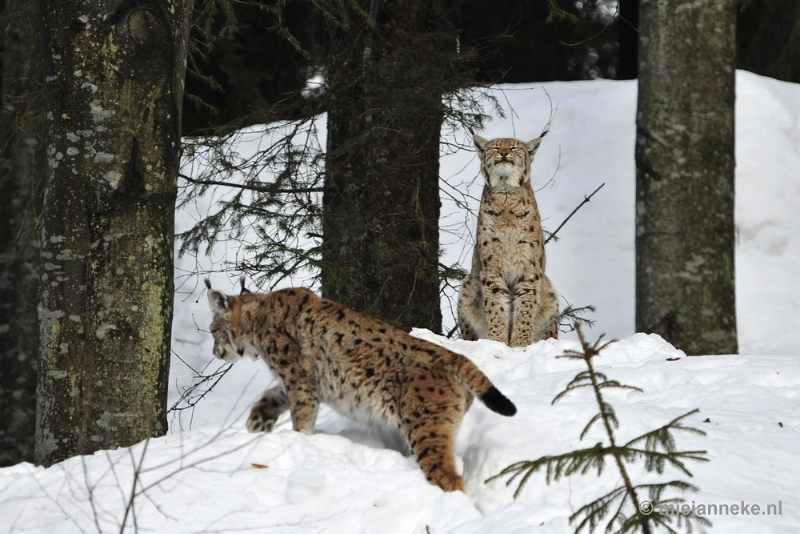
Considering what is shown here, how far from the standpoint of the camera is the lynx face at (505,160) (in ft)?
27.0

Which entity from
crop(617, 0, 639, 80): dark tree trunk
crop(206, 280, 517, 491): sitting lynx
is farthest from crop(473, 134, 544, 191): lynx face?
crop(617, 0, 639, 80): dark tree trunk

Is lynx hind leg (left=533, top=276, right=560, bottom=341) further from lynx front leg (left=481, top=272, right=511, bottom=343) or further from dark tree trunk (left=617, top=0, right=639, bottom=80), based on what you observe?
dark tree trunk (left=617, top=0, right=639, bottom=80)

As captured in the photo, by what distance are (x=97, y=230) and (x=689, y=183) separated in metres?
5.49

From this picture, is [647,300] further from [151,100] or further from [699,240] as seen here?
[151,100]

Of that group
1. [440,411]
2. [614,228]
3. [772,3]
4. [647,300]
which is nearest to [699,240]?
[647,300]

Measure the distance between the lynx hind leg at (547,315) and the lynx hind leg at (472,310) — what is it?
0.49 m

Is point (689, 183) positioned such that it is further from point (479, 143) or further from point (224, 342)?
point (224, 342)

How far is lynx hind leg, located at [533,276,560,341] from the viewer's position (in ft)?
28.0

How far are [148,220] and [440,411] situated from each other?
1.97 meters

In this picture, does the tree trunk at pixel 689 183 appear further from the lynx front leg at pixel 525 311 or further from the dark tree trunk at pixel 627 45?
the dark tree trunk at pixel 627 45

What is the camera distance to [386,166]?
29.2ft

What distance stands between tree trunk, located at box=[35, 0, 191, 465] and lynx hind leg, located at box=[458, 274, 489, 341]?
375 centimetres

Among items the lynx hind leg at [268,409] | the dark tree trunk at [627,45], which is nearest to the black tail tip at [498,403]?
the lynx hind leg at [268,409]

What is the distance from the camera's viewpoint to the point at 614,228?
12031mm
